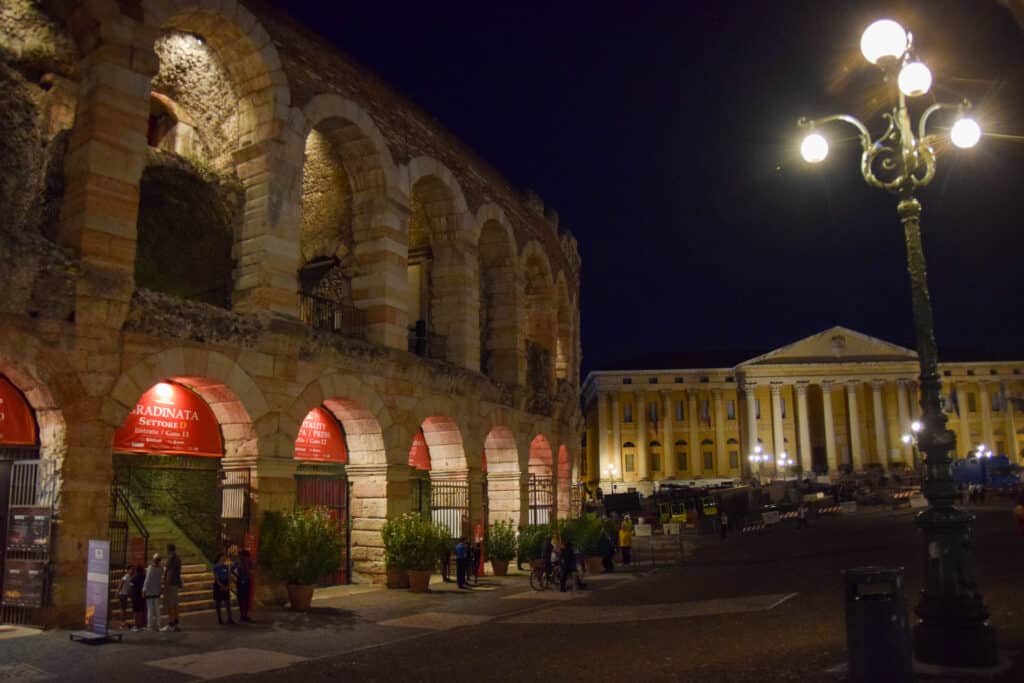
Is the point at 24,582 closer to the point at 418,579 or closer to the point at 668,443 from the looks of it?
the point at 418,579

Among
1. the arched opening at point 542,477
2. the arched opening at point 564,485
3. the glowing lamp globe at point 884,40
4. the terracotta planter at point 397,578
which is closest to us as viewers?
the glowing lamp globe at point 884,40

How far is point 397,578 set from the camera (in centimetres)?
1697

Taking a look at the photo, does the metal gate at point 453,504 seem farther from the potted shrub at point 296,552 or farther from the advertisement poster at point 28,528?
the advertisement poster at point 28,528

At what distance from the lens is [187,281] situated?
17.5 meters

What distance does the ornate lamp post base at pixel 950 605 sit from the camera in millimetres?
7598

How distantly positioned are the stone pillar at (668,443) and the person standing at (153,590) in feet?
264

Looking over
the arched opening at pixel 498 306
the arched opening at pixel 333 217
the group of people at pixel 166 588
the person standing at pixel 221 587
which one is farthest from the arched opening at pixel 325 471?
the arched opening at pixel 498 306

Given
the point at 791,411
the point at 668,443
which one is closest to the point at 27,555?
the point at 668,443

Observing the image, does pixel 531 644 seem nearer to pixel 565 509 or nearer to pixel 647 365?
pixel 565 509

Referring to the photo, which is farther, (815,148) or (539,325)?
(539,325)

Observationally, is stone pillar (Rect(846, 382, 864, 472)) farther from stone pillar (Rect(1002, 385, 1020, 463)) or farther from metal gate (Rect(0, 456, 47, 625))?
metal gate (Rect(0, 456, 47, 625))

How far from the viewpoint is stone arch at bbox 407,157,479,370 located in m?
20.9

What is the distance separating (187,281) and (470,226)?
7414 millimetres

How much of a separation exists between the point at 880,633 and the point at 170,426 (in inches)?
444
